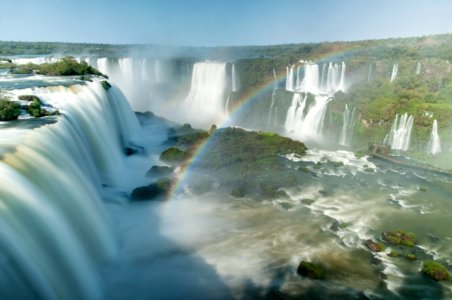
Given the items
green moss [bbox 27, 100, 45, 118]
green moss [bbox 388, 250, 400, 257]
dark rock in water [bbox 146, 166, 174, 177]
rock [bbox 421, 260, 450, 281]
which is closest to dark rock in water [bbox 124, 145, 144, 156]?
dark rock in water [bbox 146, 166, 174, 177]

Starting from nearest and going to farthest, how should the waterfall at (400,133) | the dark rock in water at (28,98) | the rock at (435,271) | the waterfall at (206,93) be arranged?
1. the rock at (435,271)
2. the dark rock in water at (28,98)
3. the waterfall at (400,133)
4. the waterfall at (206,93)

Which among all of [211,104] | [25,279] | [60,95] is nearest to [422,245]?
[25,279]

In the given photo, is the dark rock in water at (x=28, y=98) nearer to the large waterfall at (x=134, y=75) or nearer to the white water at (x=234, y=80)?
the large waterfall at (x=134, y=75)

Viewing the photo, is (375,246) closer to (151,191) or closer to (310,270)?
(310,270)

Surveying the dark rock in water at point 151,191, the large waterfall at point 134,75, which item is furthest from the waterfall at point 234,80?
the dark rock in water at point 151,191

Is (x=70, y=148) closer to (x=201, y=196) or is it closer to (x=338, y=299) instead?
(x=201, y=196)

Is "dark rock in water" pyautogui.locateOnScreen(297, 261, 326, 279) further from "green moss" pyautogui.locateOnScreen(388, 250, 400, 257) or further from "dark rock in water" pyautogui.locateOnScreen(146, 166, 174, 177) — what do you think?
"dark rock in water" pyautogui.locateOnScreen(146, 166, 174, 177)
